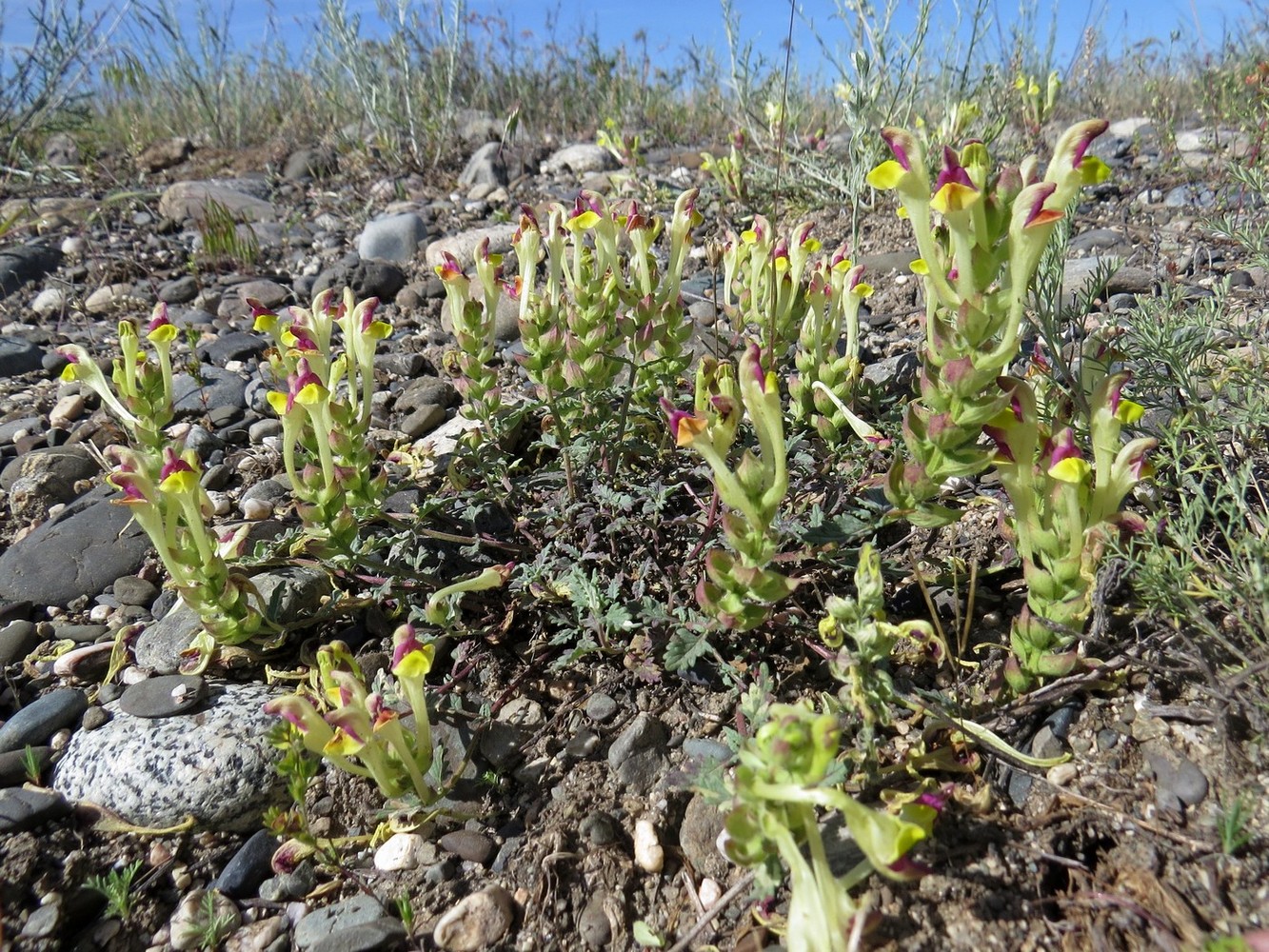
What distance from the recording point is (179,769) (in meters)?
2.19

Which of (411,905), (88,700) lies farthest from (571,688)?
(88,700)

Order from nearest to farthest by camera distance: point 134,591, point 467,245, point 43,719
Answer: point 43,719 → point 134,591 → point 467,245

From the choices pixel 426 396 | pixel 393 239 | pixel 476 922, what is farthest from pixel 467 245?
pixel 476 922

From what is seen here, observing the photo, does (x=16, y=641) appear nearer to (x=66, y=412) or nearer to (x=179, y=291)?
(x=66, y=412)

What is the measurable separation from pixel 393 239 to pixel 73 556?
3458mm

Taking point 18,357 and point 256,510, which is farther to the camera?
point 18,357

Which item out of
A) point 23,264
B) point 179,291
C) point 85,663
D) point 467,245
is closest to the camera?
point 85,663

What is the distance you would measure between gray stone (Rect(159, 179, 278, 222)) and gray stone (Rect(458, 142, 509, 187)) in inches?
64.3

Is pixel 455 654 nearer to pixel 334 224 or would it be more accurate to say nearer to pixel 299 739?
pixel 299 739

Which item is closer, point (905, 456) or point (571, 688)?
point (905, 456)

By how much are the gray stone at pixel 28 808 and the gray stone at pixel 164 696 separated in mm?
273

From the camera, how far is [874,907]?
1722mm

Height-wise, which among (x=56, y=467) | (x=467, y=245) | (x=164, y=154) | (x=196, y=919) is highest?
(x=164, y=154)

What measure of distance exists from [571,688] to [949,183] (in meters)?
1.71
